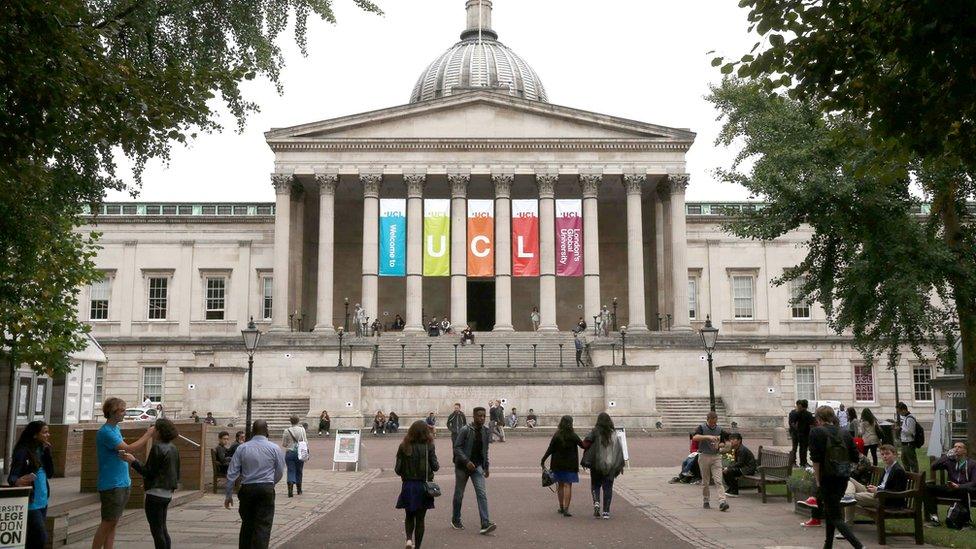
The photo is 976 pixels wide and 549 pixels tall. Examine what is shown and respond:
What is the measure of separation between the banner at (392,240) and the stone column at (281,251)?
5.60 meters

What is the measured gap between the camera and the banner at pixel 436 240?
160 feet

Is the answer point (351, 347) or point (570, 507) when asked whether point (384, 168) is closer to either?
point (351, 347)

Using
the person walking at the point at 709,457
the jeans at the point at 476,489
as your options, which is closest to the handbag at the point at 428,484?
the jeans at the point at 476,489

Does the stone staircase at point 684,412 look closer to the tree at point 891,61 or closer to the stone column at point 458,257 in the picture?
the stone column at point 458,257

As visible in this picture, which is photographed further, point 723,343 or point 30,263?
point 723,343

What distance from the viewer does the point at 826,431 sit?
1145cm

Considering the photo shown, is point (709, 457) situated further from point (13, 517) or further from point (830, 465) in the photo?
point (13, 517)

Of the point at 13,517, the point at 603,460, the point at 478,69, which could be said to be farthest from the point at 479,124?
the point at 13,517

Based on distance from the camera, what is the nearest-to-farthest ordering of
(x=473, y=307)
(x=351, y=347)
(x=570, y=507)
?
(x=570, y=507) → (x=351, y=347) → (x=473, y=307)

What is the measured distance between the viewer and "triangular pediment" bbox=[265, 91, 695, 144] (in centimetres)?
5069

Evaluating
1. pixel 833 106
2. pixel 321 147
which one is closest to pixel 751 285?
pixel 321 147

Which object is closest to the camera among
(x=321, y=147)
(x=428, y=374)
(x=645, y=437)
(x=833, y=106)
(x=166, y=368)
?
(x=833, y=106)

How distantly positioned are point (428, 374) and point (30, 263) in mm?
23658

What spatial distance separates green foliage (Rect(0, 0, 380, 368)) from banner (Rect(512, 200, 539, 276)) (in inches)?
1308
